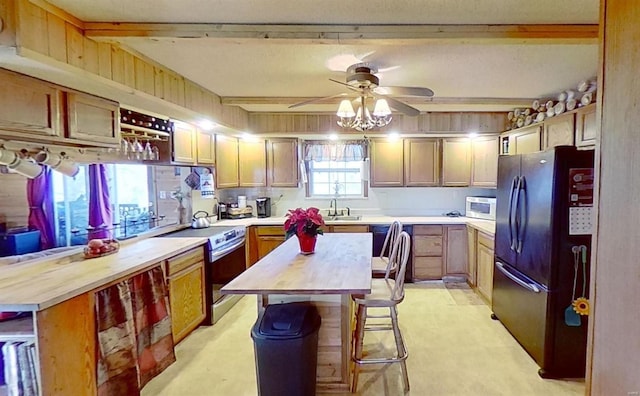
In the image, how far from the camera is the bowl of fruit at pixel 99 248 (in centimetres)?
263

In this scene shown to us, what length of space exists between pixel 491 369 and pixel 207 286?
250 cm

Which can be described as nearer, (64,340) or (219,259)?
(64,340)

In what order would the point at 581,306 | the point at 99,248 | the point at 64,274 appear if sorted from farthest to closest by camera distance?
the point at 99,248
the point at 581,306
the point at 64,274

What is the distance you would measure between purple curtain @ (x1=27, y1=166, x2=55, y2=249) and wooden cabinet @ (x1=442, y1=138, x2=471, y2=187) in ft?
14.5

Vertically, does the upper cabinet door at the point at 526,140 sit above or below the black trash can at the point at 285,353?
above

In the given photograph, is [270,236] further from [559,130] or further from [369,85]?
[559,130]

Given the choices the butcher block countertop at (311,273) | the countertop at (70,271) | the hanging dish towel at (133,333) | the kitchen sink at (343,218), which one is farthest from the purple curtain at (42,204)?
the kitchen sink at (343,218)

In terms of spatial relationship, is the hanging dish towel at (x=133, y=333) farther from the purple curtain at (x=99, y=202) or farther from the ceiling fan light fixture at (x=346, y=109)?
the ceiling fan light fixture at (x=346, y=109)

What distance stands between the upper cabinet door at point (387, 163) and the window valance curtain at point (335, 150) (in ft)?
0.59

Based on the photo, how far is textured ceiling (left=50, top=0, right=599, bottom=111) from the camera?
189 cm

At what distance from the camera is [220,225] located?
443 cm

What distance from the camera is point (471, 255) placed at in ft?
15.2

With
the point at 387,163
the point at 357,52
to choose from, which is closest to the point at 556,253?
the point at 357,52

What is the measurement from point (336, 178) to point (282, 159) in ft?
3.02
